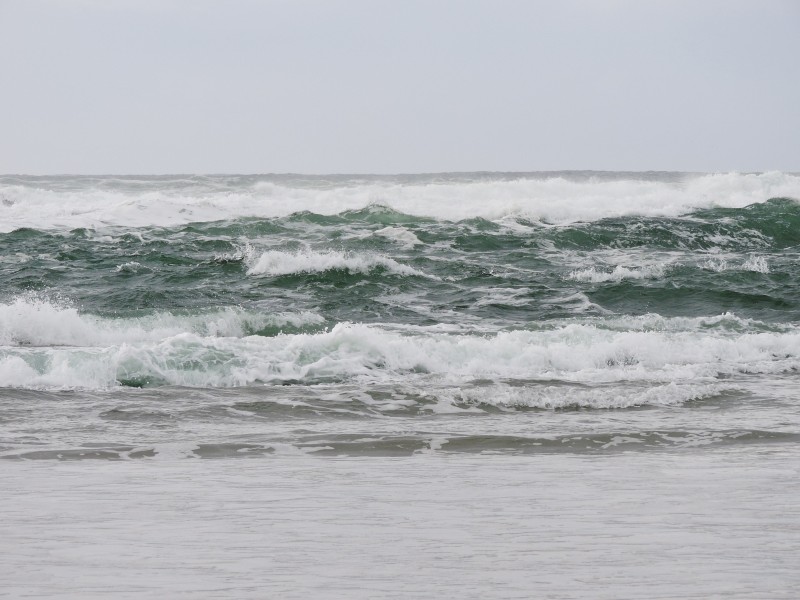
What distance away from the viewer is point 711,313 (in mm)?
12992

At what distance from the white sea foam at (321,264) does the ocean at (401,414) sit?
6 centimetres

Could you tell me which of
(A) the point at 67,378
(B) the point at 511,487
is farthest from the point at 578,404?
(A) the point at 67,378

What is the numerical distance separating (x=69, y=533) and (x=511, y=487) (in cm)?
218

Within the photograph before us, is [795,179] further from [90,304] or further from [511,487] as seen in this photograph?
[511,487]

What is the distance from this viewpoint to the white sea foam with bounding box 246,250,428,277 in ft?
50.3

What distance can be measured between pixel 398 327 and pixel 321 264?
13.5 ft

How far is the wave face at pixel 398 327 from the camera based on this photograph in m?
→ 7.01

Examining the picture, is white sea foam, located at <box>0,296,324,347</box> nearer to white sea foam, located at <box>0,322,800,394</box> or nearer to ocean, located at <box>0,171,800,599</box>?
ocean, located at <box>0,171,800,599</box>

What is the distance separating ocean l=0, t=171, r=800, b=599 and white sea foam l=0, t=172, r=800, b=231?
288 cm

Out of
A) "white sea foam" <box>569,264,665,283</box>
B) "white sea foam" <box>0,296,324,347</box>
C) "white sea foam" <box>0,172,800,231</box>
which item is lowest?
"white sea foam" <box>0,296,324,347</box>

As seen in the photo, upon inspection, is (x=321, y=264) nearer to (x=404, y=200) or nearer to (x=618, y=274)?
(x=618, y=274)

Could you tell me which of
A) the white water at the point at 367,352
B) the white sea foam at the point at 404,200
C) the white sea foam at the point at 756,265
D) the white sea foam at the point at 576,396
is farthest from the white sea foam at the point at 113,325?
the white sea foam at the point at 404,200

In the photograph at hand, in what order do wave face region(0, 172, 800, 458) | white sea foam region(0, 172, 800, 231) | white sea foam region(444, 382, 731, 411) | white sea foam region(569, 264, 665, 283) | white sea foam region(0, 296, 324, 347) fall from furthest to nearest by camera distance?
1. white sea foam region(0, 172, 800, 231)
2. white sea foam region(569, 264, 665, 283)
3. white sea foam region(0, 296, 324, 347)
4. white sea foam region(444, 382, 731, 411)
5. wave face region(0, 172, 800, 458)

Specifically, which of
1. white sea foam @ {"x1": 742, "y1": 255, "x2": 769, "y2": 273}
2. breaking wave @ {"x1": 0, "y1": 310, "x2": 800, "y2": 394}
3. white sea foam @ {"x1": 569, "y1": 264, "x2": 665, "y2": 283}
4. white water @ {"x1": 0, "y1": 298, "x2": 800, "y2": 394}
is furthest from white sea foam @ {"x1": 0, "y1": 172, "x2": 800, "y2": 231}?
breaking wave @ {"x1": 0, "y1": 310, "x2": 800, "y2": 394}
